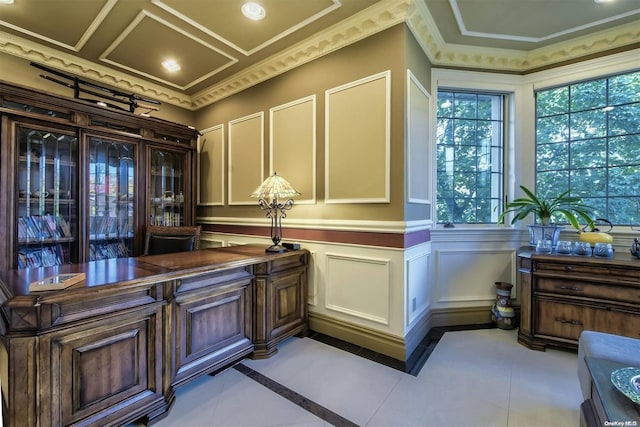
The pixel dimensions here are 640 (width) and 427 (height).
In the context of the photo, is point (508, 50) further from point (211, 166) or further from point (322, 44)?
point (211, 166)

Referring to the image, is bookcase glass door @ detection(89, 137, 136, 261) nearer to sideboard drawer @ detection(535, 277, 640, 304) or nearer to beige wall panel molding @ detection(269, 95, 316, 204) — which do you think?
beige wall panel molding @ detection(269, 95, 316, 204)

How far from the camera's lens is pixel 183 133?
3.66 meters

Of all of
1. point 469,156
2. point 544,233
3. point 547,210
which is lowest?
point 544,233

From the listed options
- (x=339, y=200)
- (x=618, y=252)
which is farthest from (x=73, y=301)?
(x=618, y=252)

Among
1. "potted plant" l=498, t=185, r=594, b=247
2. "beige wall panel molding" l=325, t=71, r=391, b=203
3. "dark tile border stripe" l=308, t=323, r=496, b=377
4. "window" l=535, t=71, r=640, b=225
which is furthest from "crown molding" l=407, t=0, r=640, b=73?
"dark tile border stripe" l=308, t=323, r=496, b=377

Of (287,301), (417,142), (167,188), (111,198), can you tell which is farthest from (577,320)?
(111,198)

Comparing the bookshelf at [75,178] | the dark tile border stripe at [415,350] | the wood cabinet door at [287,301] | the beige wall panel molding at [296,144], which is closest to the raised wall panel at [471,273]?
the dark tile border stripe at [415,350]

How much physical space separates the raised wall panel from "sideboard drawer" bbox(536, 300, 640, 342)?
1.88 feet

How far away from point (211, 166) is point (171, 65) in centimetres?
127

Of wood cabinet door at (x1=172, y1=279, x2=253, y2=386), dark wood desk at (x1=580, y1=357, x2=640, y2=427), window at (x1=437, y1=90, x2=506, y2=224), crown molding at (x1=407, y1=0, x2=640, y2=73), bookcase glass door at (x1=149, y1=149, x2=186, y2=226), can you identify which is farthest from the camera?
bookcase glass door at (x1=149, y1=149, x2=186, y2=226)

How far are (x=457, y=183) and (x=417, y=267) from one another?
3.86 ft

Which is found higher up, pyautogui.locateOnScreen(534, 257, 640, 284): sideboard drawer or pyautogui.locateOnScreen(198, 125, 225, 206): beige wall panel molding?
pyautogui.locateOnScreen(198, 125, 225, 206): beige wall panel molding

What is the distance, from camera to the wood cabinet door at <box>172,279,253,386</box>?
1.79 meters

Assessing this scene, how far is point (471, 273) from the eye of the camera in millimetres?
2992
